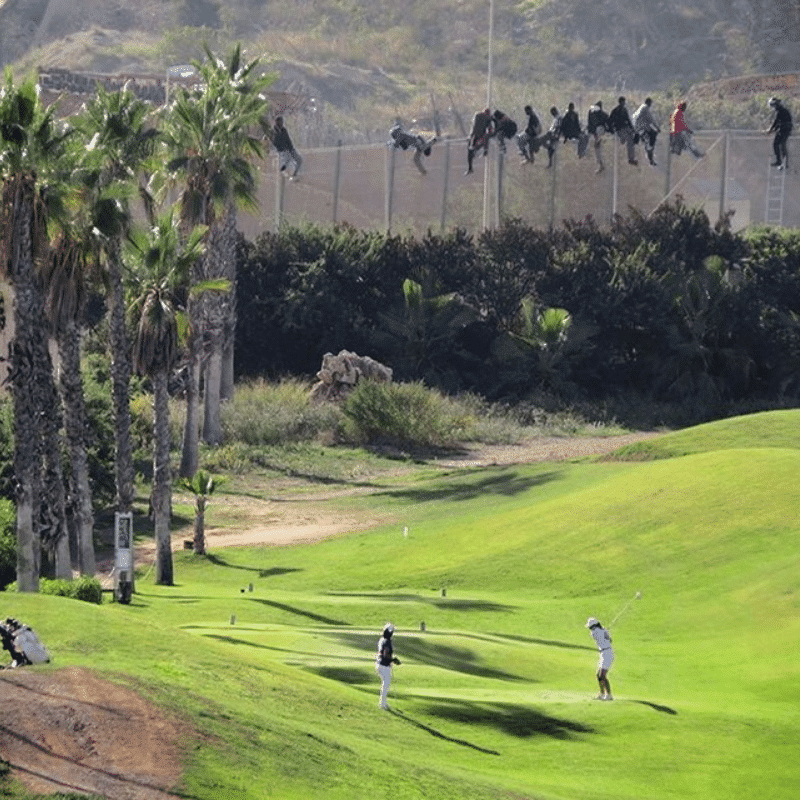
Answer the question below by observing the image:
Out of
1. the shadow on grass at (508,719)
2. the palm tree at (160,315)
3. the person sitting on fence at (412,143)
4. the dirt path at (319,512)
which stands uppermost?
the person sitting on fence at (412,143)

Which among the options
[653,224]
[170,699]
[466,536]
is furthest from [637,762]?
[653,224]

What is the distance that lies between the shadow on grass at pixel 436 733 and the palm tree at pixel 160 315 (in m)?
20.8

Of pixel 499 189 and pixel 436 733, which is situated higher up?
pixel 499 189

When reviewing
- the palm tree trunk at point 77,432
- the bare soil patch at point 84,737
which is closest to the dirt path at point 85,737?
the bare soil patch at point 84,737

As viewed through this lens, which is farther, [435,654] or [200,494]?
[200,494]

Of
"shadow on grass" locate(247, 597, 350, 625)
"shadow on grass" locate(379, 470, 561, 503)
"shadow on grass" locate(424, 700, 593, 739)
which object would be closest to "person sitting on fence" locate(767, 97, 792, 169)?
"shadow on grass" locate(379, 470, 561, 503)

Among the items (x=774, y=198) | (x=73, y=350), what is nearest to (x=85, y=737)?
(x=73, y=350)

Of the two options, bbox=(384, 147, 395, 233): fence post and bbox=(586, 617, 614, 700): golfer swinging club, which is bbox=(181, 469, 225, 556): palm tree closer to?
bbox=(586, 617, 614, 700): golfer swinging club

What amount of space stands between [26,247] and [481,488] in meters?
27.0

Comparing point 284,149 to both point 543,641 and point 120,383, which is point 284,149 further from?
point 543,641

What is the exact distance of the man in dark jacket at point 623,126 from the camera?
335 feet

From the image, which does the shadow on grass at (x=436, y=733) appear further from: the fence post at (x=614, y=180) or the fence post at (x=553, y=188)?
the fence post at (x=553, y=188)

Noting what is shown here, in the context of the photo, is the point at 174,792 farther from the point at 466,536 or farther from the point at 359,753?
the point at 466,536

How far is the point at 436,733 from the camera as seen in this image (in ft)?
121
